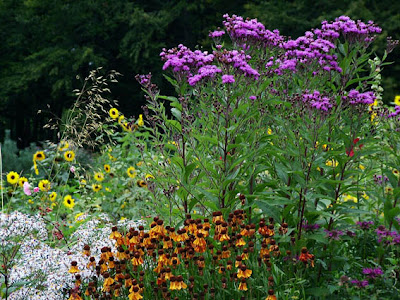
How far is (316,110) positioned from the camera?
298 cm

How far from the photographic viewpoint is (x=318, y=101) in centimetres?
292

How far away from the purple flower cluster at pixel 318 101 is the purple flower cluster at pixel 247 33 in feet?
2.18

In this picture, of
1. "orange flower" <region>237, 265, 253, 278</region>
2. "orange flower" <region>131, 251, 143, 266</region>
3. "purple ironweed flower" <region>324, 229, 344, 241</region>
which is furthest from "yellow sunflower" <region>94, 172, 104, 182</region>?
"orange flower" <region>237, 265, 253, 278</region>

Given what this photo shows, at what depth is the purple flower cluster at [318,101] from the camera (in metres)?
2.86

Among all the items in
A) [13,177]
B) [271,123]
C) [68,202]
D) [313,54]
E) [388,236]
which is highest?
[313,54]

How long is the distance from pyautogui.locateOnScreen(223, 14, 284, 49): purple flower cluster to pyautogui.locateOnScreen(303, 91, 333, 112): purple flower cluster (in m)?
0.66

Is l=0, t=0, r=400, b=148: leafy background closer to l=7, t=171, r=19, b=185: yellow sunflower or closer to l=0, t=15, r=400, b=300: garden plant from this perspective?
l=7, t=171, r=19, b=185: yellow sunflower

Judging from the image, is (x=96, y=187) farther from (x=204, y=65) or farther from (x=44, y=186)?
(x=204, y=65)

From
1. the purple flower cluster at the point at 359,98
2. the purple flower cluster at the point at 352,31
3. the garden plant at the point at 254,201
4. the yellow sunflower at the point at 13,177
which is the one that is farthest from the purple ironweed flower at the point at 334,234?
the yellow sunflower at the point at 13,177

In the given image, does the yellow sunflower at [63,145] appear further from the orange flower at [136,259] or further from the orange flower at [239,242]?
the orange flower at [239,242]

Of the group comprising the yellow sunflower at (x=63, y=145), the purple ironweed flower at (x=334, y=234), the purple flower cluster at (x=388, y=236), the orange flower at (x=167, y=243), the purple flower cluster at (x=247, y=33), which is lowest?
the yellow sunflower at (x=63, y=145)

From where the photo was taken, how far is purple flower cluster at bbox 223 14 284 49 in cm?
338

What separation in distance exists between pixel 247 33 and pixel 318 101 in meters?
0.73

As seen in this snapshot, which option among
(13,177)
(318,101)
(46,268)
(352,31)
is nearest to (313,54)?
(352,31)
